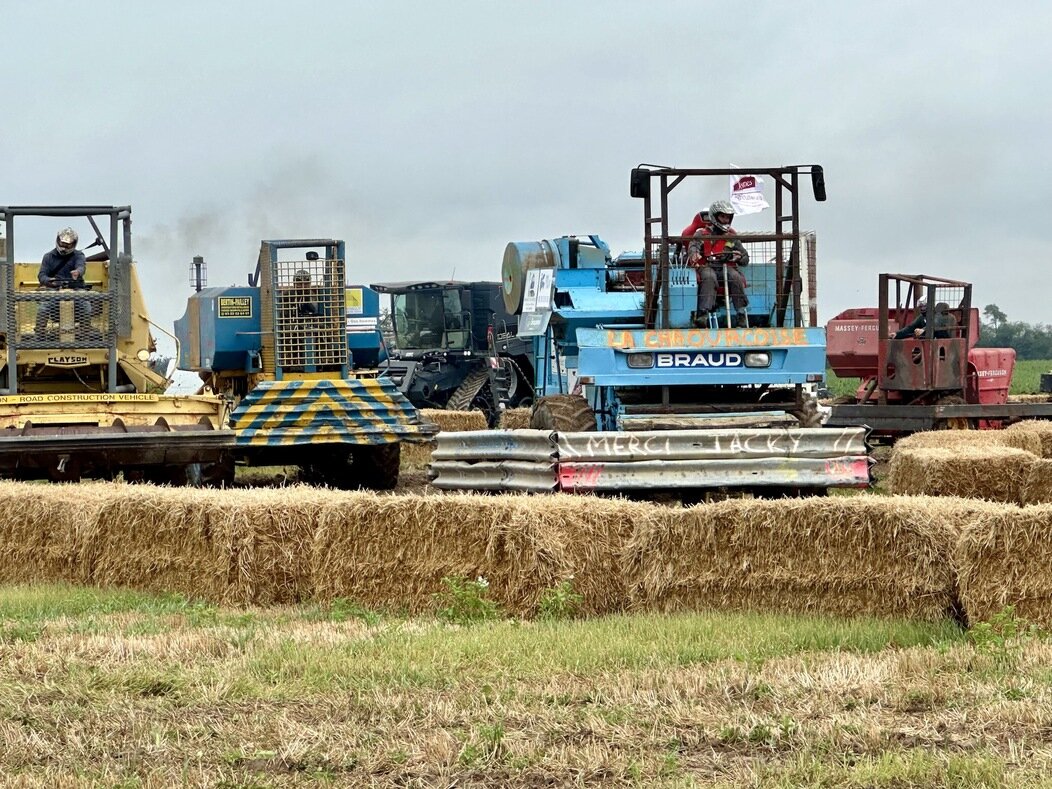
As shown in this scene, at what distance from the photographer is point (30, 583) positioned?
12570 mm

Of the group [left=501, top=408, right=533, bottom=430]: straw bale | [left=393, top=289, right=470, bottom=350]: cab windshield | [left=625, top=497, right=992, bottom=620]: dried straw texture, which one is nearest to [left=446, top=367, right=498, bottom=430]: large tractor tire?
[left=393, top=289, right=470, bottom=350]: cab windshield

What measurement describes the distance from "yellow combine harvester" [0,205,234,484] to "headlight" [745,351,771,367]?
5.32 m

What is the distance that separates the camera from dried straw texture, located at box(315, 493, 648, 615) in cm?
1032

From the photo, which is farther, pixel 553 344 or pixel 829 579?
pixel 553 344

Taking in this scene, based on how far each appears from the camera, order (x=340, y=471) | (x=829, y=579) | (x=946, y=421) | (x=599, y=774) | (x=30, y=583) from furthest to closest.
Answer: (x=946, y=421) → (x=340, y=471) → (x=30, y=583) → (x=829, y=579) → (x=599, y=774)

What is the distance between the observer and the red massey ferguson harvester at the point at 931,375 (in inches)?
905

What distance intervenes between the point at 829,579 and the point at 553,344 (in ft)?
27.7

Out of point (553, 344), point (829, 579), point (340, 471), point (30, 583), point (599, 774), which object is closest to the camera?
point (599, 774)

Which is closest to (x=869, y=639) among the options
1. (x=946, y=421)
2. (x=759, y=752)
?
(x=759, y=752)

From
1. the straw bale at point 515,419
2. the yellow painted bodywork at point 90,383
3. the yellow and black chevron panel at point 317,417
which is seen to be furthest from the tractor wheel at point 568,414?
the straw bale at point 515,419

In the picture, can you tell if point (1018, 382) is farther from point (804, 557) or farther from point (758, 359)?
point (804, 557)

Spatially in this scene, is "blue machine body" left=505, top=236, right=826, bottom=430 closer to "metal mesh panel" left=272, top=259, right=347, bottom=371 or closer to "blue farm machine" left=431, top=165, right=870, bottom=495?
"blue farm machine" left=431, top=165, right=870, bottom=495

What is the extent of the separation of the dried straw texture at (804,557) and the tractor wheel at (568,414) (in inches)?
209

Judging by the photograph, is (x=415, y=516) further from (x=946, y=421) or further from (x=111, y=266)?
(x=946, y=421)
